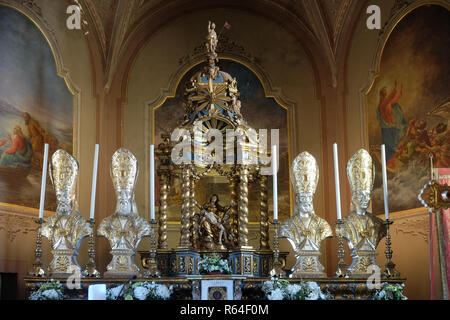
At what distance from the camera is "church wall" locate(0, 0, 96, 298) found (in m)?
9.66

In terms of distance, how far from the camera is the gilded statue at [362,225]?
799cm

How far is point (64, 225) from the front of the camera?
26.7 feet

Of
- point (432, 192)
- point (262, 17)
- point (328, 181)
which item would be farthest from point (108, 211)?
point (432, 192)

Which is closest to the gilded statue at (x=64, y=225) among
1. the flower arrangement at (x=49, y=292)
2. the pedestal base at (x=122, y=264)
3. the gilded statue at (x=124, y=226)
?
the gilded statue at (x=124, y=226)

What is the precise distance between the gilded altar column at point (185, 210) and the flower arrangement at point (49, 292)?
276 centimetres

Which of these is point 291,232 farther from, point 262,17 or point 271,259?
point 262,17

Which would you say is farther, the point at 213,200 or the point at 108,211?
the point at 108,211

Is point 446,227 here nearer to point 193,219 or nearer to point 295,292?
point 295,292

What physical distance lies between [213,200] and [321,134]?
3284 mm

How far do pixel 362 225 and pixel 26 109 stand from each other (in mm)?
6006

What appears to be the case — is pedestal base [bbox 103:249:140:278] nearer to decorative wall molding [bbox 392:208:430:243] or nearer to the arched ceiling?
decorative wall molding [bbox 392:208:430:243]

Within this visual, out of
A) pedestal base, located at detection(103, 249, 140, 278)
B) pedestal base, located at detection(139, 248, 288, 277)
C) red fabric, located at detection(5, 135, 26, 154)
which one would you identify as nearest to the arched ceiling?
red fabric, located at detection(5, 135, 26, 154)

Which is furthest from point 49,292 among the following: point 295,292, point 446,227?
point 446,227

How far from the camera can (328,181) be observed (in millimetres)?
12094
